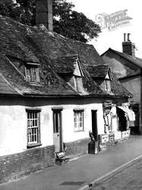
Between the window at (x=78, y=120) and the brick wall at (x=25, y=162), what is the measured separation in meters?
3.90

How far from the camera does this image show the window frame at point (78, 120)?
71.7 ft

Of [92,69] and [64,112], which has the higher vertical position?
[92,69]

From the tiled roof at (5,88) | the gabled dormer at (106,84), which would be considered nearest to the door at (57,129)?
the tiled roof at (5,88)

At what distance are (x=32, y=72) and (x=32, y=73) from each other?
5cm

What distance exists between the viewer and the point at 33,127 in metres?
17.1

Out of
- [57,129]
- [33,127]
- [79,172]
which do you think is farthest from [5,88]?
[57,129]

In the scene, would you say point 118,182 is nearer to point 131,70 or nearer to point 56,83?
point 56,83

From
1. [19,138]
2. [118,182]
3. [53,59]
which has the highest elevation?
[53,59]

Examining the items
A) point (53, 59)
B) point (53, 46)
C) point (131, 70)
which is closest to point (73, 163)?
point (53, 59)

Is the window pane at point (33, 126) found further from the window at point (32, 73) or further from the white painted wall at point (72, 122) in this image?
the white painted wall at point (72, 122)

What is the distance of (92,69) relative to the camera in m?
27.2

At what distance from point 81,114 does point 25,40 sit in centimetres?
554

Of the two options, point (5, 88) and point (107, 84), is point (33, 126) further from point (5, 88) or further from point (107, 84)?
point (107, 84)

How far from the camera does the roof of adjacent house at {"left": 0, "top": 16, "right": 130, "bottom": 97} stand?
16.9 m
